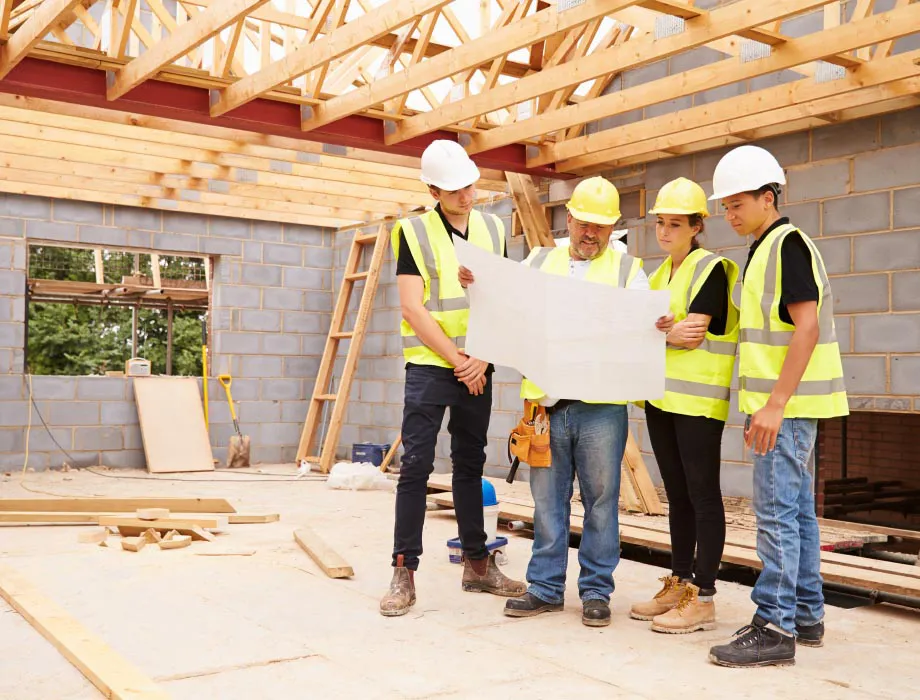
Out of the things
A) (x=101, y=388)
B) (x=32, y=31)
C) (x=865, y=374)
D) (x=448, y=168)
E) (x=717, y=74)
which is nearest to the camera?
(x=448, y=168)

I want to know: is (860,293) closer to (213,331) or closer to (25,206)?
(213,331)

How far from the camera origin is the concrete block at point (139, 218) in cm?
835

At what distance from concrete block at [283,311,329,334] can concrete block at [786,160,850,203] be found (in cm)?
502

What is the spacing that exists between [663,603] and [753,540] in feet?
4.70

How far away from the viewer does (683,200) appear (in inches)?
117

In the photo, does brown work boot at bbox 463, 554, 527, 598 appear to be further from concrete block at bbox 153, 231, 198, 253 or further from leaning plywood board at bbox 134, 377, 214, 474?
concrete block at bbox 153, 231, 198, 253

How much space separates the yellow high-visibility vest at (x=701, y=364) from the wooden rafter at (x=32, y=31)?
273cm

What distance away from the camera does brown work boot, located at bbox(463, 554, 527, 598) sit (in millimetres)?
3459

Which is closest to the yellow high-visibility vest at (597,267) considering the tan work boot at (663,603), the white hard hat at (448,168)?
the white hard hat at (448,168)

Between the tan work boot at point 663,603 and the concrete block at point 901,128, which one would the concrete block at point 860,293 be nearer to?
the concrete block at point 901,128

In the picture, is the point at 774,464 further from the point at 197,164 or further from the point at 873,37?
the point at 197,164

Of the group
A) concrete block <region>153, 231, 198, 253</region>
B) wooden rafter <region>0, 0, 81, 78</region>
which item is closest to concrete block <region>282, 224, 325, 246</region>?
concrete block <region>153, 231, 198, 253</region>

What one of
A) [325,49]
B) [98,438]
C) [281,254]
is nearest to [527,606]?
[325,49]

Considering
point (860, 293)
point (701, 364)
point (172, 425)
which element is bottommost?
point (172, 425)
